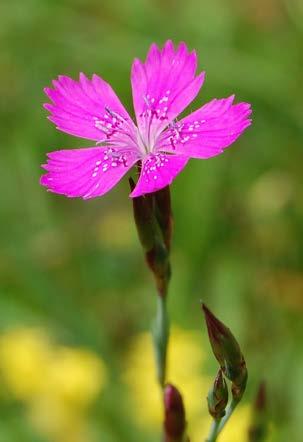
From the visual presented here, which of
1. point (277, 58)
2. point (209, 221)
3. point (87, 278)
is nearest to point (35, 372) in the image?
point (87, 278)

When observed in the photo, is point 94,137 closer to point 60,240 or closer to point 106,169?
point 106,169

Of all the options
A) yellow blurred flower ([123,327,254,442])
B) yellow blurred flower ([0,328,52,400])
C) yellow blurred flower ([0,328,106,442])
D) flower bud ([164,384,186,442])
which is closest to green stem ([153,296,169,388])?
flower bud ([164,384,186,442])

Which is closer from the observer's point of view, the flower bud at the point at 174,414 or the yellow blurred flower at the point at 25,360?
the flower bud at the point at 174,414

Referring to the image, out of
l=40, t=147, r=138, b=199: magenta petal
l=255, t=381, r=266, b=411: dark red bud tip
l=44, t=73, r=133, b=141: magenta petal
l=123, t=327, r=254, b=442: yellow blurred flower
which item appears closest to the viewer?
l=40, t=147, r=138, b=199: magenta petal

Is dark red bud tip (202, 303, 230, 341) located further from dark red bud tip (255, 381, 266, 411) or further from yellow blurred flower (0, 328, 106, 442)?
yellow blurred flower (0, 328, 106, 442)

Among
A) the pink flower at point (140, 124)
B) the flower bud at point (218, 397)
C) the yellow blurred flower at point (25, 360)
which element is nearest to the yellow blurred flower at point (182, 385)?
the yellow blurred flower at point (25, 360)

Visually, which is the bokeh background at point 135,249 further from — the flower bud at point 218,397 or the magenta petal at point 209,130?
the magenta petal at point 209,130
